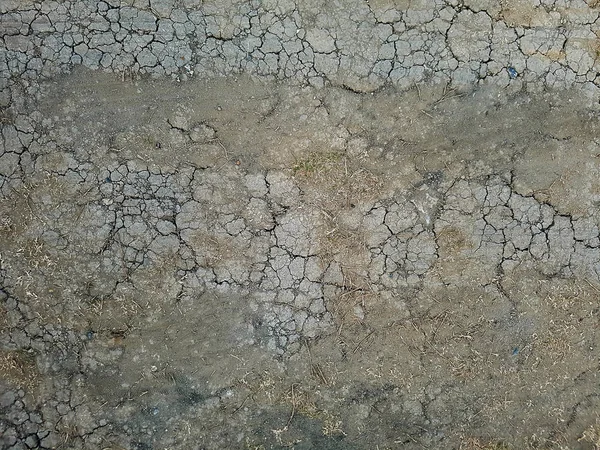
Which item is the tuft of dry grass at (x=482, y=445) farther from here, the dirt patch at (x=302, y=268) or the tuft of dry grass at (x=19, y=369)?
→ the tuft of dry grass at (x=19, y=369)

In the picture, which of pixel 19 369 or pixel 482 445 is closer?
pixel 19 369

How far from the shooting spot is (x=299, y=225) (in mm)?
4590

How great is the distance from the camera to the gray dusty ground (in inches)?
177

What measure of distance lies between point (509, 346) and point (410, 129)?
1.92 meters

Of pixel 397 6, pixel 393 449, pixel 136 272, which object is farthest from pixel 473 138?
pixel 136 272

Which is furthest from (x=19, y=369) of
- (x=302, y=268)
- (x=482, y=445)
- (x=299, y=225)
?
(x=482, y=445)

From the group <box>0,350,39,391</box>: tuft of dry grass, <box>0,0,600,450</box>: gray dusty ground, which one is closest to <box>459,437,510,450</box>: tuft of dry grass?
<box>0,0,600,450</box>: gray dusty ground

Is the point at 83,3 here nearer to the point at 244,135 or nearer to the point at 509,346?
the point at 244,135

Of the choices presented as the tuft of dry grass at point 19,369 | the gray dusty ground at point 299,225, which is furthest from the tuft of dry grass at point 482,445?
the tuft of dry grass at point 19,369

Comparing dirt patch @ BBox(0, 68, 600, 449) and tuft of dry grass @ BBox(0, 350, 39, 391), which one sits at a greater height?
dirt patch @ BBox(0, 68, 600, 449)

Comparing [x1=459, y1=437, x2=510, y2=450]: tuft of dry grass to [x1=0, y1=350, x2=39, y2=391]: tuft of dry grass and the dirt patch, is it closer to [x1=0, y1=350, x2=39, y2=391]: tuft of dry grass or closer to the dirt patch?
the dirt patch

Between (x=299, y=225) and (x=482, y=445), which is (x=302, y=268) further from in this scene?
(x=482, y=445)

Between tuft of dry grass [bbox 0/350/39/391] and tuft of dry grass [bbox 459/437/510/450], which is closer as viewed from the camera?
tuft of dry grass [bbox 0/350/39/391]

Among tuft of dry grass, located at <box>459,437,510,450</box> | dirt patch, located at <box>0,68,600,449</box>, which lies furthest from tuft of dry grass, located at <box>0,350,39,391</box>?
tuft of dry grass, located at <box>459,437,510,450</box>
